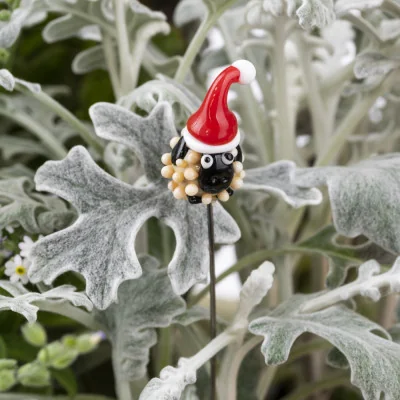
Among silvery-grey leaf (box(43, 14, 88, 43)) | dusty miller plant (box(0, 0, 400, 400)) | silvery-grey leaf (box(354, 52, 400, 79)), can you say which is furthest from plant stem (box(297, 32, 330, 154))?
silvery-grey leaf (box(43, 14, 88, 43))

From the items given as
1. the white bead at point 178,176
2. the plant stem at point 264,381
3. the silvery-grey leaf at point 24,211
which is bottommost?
the plant stem at point 264,381

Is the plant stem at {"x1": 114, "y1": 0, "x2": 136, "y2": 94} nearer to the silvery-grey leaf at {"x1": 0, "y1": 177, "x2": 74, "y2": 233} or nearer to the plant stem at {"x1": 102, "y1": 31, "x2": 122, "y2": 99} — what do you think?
the plant stem at {"x1": 102, "y1": 31, "x2": 122, "y2": 99}

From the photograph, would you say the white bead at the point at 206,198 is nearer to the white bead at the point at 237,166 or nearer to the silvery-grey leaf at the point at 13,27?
the white bead at the point at 237,166

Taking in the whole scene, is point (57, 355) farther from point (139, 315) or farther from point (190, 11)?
point (190, 11)

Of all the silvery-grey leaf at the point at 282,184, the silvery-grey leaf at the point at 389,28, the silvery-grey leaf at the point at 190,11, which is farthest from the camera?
the silvery-grey leaf at the point at 190,11

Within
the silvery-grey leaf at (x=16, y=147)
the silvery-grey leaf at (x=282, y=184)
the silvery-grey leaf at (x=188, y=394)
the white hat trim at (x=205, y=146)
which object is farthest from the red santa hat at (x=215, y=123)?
the silvery-grey leaf at (x=16, y=147)
